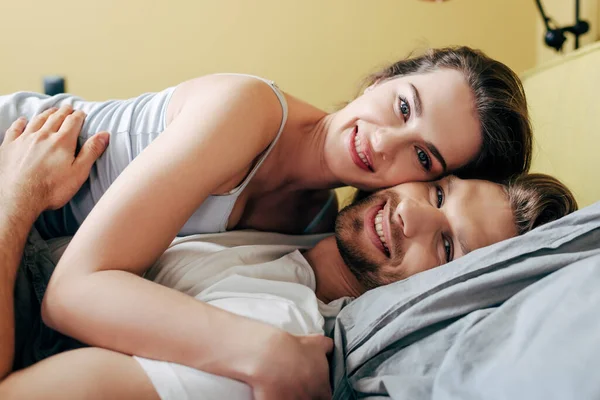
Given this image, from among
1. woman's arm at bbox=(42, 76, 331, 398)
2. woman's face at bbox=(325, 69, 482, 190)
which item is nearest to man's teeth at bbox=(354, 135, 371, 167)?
woman's face at bbox=(325, 69, 482, 190)

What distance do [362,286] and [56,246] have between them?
56 cm

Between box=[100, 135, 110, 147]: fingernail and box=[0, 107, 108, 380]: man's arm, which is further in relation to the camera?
Answer: box=[100, 135, 110, 147]: fingernail

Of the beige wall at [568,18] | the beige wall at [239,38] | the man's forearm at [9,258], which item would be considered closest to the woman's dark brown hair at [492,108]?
the beige wall at [568,18]

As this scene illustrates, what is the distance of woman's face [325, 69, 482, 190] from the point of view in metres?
1.02

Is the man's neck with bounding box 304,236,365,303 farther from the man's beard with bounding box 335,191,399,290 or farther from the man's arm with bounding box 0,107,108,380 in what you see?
the man's arm with bounding box 0,107,108,380

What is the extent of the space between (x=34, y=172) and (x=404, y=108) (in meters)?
0.69

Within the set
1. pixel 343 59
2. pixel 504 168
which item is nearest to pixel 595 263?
pixel 504 168

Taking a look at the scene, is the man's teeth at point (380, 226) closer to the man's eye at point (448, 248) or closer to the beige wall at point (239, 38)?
the man's eye at point (448, 248)

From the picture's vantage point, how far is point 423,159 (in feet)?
3.43

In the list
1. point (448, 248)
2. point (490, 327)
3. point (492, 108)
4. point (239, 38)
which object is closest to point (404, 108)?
point (492, 108)

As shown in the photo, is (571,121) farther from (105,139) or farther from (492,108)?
(105,139)

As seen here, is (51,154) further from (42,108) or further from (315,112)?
(315,112)

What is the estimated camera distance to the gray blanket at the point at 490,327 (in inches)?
19.6

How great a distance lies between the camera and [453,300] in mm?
685
